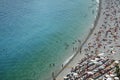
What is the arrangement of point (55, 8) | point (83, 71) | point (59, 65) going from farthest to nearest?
point (55, 8) → point (59, 65) → point (83, 71)

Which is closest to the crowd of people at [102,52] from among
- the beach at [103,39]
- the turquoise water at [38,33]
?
the beach at [103,39]

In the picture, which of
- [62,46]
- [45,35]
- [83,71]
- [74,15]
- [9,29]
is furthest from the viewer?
[74,15]

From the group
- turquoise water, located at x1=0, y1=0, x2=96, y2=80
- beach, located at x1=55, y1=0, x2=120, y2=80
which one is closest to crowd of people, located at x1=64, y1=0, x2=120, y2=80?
beach, located at x1=55, y1=0, x2=120, y2=80

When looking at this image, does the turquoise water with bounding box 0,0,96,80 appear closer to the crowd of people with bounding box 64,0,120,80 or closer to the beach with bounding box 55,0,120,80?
the beach with bounding box 55,0,120,80

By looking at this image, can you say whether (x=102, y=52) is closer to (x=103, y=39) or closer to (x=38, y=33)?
(x=103, y=39)

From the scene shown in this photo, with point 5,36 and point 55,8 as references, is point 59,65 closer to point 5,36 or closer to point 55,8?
point 5,36

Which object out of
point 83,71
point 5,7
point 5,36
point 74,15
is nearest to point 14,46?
point 5,36

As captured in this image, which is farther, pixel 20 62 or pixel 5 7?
pixel 5 7
